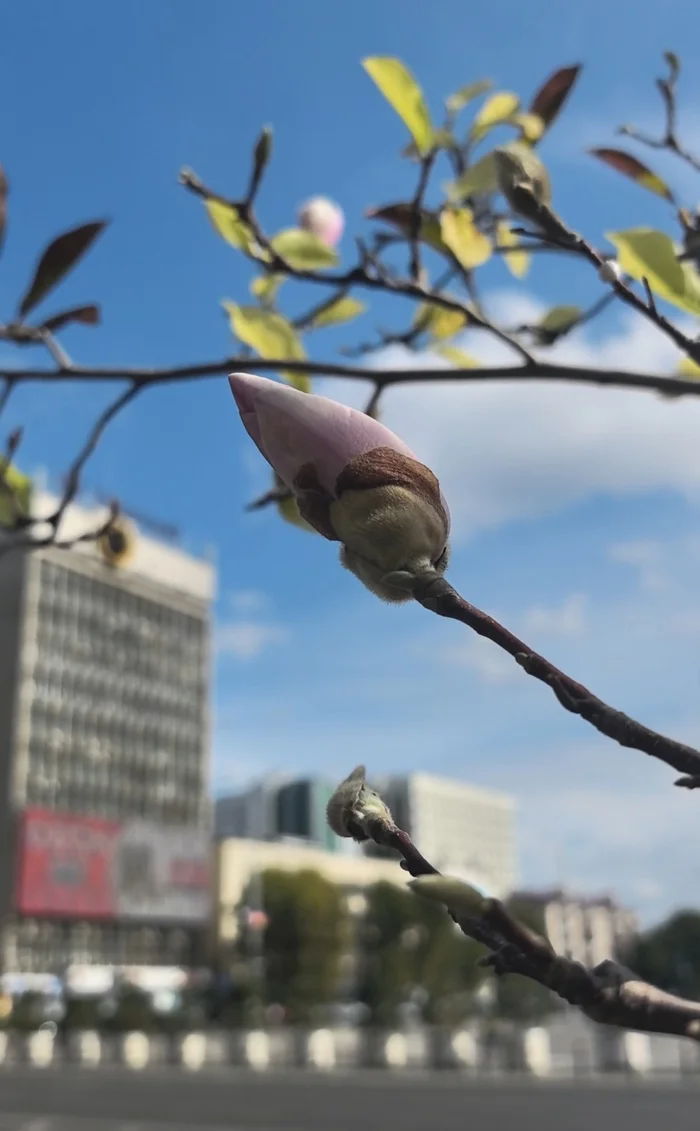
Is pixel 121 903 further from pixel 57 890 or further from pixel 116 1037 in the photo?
pixel 116 1037

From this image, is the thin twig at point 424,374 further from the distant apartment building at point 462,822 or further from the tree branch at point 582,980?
the distant apartment building at point 462,822

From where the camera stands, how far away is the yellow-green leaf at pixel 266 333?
3.12ft

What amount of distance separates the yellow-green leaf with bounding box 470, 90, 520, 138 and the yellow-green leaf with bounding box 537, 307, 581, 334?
20 cm

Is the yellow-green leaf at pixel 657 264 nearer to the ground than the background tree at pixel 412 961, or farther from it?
farther from it

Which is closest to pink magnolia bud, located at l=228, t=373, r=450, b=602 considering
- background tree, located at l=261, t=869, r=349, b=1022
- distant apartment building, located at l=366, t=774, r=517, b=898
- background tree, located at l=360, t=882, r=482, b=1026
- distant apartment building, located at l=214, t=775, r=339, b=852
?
background tree, located at l=360, t=882, r=482, b=1026

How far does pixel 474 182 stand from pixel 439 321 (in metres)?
0.32

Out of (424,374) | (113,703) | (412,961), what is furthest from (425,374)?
(113,703)

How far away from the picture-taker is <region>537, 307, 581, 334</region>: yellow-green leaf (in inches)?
47.5

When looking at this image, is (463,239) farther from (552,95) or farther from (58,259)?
(58,259)

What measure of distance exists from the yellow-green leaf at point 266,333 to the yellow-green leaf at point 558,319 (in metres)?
0.37

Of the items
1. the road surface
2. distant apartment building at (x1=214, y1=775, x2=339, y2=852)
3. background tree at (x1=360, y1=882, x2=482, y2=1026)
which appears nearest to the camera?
the road surface

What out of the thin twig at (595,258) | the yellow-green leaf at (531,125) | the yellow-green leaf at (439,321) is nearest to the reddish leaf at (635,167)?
the yellow-green leaf at (531,125)

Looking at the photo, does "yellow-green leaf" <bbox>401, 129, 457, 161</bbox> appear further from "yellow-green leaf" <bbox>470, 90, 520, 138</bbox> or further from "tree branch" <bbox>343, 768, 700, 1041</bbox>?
"tree branch" <bbox>343, 768, 700, 1041</bbox>

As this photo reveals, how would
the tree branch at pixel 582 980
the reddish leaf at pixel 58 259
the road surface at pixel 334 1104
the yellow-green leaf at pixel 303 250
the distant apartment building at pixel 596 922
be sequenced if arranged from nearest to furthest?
the tree branch at pixel 582 980
the reddish leaf at pixel 58 259
the yellow-green leaf at pixel 303 250
the road surface at pixel 334 1104
the distant apartment building at pixel 596 922
